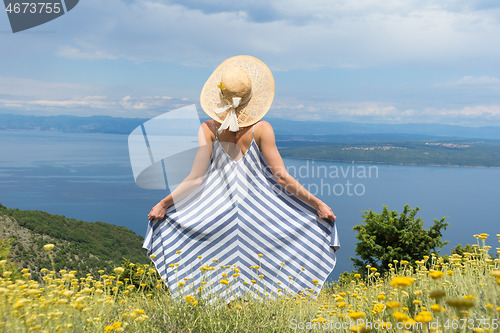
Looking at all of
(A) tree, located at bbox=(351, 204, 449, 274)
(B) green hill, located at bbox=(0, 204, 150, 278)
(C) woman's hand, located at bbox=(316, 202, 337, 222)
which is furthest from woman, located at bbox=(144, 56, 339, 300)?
(B) green hill, located at bbox=(0, 204, 150, 278)

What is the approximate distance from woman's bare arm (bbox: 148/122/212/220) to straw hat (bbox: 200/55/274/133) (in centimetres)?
29

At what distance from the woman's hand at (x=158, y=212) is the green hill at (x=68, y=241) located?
32.4 meters

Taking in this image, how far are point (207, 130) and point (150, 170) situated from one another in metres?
1.12

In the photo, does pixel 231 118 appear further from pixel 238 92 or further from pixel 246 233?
pixel 246 233

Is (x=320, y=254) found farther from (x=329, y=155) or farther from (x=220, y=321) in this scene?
(x=329, y=155)

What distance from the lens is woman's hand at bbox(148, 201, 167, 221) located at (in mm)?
5250

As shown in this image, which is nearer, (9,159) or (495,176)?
(495,176)

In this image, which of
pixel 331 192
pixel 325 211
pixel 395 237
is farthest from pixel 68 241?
pixel 331 192

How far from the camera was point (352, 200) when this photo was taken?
149750mm

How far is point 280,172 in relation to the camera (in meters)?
5.44

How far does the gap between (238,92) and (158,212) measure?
1983mm

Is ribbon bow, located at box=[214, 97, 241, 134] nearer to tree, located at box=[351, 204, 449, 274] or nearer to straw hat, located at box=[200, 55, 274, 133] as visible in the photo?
straw hat, located at box=[200, 55, 274, 133]

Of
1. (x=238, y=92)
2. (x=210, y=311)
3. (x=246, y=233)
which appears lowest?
(x=210, y=311)

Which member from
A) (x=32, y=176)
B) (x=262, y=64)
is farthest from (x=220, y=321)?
(x=32, y=176)
